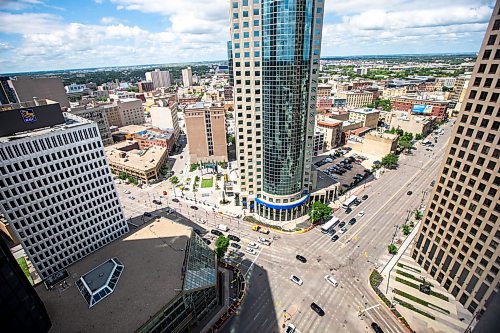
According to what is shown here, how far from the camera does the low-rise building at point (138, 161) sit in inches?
5984

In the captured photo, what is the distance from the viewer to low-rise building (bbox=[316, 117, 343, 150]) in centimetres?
18550

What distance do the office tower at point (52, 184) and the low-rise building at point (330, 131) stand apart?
151093mm

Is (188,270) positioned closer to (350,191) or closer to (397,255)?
(397,255)

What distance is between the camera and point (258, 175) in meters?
111

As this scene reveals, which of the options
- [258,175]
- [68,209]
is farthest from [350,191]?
[68,209]

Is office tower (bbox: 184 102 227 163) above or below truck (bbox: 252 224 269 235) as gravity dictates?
above

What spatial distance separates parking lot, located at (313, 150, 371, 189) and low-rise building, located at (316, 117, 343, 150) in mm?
14424

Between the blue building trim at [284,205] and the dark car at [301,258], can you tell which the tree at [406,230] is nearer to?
the blue building trim at [284,205]

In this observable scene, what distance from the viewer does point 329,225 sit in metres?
105

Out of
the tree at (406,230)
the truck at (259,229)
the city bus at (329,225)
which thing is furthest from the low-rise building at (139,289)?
the tree at (406,230)

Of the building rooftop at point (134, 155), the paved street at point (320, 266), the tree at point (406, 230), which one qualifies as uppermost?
the building rooftop at point (134, 155)

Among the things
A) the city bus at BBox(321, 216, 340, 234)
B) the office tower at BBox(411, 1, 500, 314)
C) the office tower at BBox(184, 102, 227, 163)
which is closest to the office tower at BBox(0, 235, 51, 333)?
the city bus at BBox(321, 216, 340, 234)

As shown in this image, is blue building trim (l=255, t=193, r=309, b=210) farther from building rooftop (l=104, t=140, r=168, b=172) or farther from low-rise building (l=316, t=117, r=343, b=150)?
low-rise building (l=316, t=117, r=343, b=150)

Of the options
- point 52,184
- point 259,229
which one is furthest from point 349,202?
point 52,184
